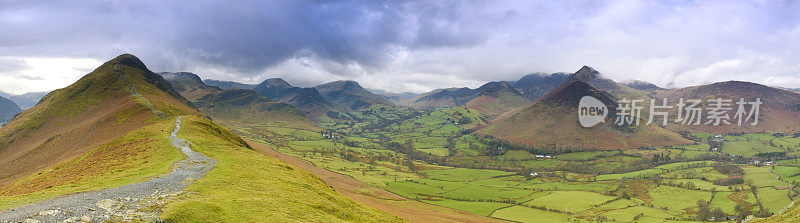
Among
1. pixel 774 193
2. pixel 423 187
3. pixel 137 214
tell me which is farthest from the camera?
pixel 423 187

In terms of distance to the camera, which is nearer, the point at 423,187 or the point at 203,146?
the point at 203,146

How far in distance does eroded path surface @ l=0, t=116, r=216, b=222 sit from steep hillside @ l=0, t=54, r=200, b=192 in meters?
23.1

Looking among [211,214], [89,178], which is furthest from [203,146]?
[211,214]

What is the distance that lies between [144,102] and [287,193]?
131 m

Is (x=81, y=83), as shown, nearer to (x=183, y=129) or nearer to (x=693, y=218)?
(x=183, y=129)

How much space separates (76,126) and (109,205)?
141 m

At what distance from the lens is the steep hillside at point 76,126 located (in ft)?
282

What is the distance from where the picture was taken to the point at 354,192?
136 meters

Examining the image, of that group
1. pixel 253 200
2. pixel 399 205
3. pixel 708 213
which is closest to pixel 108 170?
pixel 253 200

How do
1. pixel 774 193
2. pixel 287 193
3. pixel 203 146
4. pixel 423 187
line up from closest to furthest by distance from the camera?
pixel 287 193
pixel 203 146
pixel 774 193
pixel 423 187

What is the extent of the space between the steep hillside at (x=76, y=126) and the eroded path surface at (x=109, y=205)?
23101 mm

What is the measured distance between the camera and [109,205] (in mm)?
28375

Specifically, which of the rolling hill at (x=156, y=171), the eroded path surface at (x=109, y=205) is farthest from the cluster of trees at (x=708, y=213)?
the eroded path surface at (x=109, y=205)

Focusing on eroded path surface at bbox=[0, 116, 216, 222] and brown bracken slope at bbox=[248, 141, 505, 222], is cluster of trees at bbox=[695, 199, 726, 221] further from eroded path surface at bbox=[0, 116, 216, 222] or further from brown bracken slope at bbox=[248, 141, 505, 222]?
eroded path surface at bbox=[0, 116, 216, 222]
